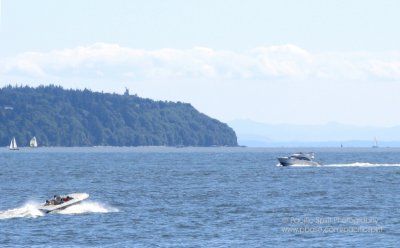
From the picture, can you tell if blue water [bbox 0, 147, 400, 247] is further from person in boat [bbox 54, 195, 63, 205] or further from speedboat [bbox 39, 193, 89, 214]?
person in boat [bbox 54, 195, 63, 205]

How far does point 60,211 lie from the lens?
8781 cm

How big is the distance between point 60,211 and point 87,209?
301 cm

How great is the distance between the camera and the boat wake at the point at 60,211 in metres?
83.8

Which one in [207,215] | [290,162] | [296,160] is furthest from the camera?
[296,160]

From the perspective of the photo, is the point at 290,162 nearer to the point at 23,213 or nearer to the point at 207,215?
the point at 207,215

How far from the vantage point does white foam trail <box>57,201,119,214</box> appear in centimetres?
8825

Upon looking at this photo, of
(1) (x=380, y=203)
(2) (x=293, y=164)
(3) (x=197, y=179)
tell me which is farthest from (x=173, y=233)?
(2) (x=293, y=164)

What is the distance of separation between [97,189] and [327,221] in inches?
1900

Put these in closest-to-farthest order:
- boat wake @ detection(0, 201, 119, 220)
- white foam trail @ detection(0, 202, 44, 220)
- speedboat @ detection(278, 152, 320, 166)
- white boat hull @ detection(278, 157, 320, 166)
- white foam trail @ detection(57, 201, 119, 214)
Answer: white foam trail @ detection(0, 202, 44, 220), boat wake @ detection(0, 201, 119, 220), white foam trail @ detection(57, 201, 119, 214), white boat hull @ detection(278, 157, 320, 166), speedboat @ detection(278, 152, 320, 166)

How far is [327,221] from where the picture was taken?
264ft

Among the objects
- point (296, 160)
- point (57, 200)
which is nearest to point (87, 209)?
point (57, 200)

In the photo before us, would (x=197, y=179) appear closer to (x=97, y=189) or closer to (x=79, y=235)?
(x=97, y=189)

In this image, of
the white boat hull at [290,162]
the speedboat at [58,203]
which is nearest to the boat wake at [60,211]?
the speedboat at [58,203]

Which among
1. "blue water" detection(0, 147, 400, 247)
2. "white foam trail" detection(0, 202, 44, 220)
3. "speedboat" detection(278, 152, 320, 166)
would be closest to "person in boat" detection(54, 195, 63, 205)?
"blue water" detection(0, 147, 400, 247)
